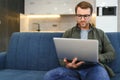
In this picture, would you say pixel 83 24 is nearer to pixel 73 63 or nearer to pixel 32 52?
pixel 73 63

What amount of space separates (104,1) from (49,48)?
4.45 m

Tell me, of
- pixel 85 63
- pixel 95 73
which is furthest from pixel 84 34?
pixel 95 73

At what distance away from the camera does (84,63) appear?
184cm

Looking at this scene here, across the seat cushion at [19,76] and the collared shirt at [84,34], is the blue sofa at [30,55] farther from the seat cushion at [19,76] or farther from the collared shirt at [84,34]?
the collared shirt at [84,34]

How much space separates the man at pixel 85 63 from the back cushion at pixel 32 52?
0.41m

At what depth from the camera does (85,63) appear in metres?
1.84

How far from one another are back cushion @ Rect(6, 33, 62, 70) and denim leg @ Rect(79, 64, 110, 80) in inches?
27.3

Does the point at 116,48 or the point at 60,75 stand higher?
the point at 116,48

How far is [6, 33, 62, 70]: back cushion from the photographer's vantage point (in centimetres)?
251

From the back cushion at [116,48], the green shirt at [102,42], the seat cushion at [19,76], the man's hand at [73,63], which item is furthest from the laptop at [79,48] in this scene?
the back cushion at [116,48]

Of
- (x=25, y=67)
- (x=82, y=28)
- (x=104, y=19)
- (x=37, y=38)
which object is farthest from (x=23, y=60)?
(x=104, y=19)

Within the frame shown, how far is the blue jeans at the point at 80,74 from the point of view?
5.41ft

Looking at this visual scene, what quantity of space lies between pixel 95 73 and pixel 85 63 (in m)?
0.19

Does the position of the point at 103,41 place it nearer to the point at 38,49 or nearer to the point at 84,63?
the point at 84,63
